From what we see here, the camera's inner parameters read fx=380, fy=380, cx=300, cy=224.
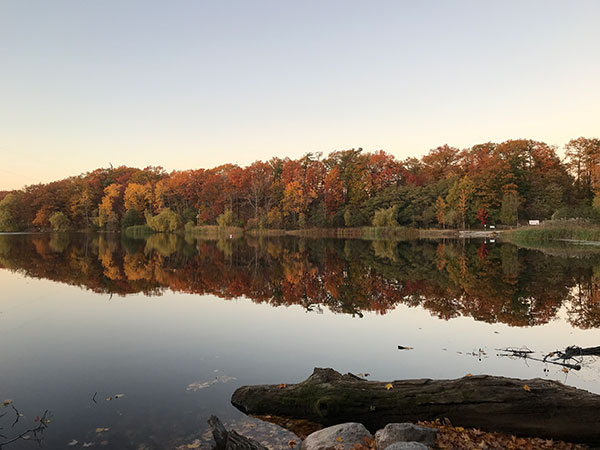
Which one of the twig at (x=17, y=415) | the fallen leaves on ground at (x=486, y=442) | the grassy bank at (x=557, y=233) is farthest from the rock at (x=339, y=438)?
the grassy bank at (x=557, y=233)

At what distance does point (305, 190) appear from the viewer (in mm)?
72625

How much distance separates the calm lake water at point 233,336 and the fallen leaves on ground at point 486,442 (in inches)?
80.5

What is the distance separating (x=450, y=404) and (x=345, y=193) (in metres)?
68.5

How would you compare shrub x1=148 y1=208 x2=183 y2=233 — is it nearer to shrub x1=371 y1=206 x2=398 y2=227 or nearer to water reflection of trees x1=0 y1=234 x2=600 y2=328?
shrub x1=371 y1=206 x2=398 y2=227

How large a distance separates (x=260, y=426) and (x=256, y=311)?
719 centimetres

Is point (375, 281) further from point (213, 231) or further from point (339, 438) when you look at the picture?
point (213, 231)

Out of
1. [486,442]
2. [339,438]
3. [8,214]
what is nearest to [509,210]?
[486,442]

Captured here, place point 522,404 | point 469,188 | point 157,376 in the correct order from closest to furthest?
point 522,404, point 157,376, point 469,188

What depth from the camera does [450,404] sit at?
4949 millimetres

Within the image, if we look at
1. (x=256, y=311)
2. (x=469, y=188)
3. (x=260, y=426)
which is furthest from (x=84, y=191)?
(x=260, y=426)

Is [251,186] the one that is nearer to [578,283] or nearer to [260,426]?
[578,283]

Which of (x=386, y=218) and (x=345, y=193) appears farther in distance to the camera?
(x=345, y=193)

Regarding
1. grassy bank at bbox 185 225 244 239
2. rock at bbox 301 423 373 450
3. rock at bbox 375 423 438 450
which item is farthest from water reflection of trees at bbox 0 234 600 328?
grassy bank at bbox 185 225 244 239

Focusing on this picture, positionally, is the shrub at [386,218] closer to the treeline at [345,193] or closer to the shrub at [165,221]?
the treeline at [345,193]
